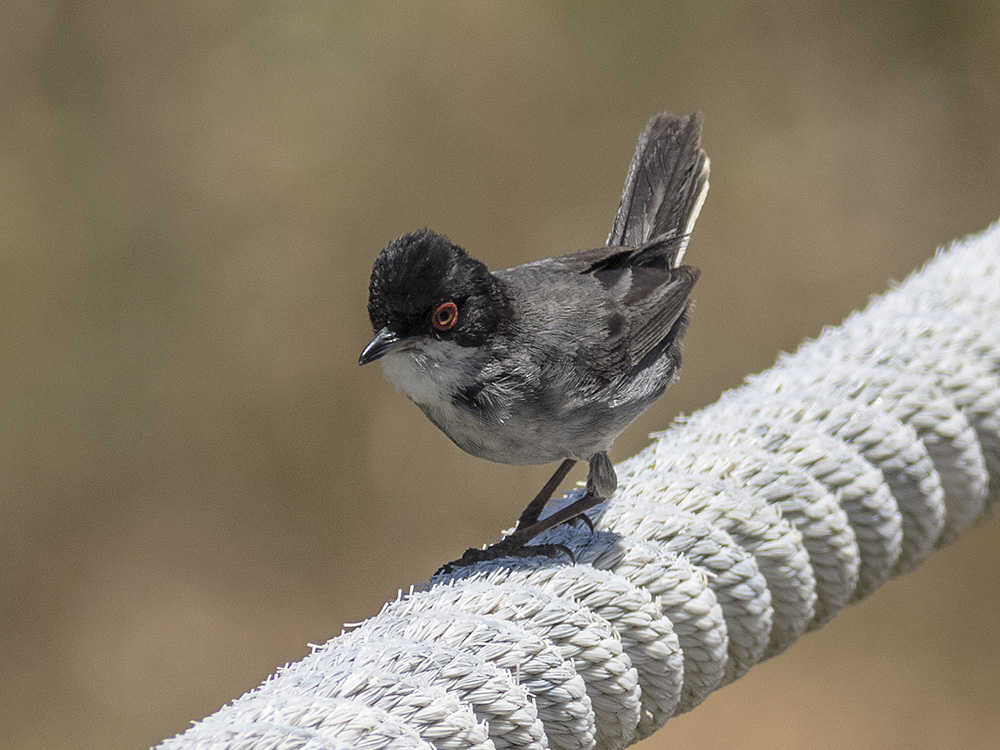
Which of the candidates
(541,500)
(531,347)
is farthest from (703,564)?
(541,500)

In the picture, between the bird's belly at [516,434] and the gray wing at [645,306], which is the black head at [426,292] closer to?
the bird's belly at [516,434]

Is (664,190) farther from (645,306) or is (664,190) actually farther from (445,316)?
(445,316)

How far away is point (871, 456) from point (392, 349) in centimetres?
97

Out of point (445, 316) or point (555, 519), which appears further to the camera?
point (555, 519)

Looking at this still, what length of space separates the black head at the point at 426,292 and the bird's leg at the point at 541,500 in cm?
47

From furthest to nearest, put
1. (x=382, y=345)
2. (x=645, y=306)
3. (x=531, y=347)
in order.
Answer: (x=645, y=306) → (x=531, y=347) → (x=382, y=345)

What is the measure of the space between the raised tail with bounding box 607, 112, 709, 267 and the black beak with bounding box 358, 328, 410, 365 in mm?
1037

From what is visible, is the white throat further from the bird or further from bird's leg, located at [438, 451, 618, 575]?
bird's leg, located at [438, 451, 618, 575]

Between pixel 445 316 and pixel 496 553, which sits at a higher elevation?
pixel 445 316

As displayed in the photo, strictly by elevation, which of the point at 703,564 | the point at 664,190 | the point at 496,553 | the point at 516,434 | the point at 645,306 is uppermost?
the point at 664,190

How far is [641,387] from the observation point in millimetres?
2701

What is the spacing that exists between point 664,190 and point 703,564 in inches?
55.8

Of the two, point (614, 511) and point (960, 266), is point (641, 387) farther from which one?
point (960, 266)

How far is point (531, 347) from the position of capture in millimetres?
2463
